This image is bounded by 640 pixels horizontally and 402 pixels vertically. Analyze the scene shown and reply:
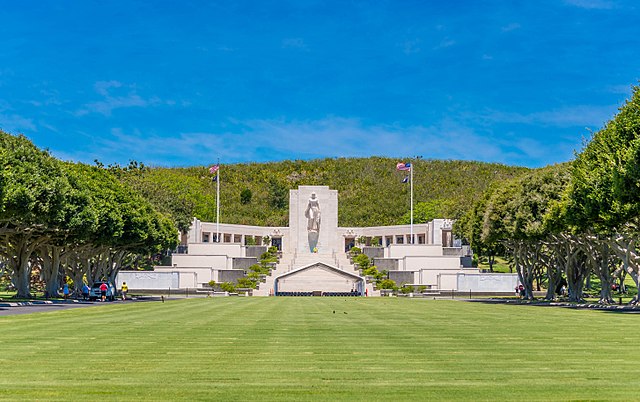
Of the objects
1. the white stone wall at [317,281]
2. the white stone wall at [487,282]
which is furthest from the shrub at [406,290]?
the white stone wall at [317,281]

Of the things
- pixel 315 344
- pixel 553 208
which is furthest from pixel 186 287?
pixel 315 344

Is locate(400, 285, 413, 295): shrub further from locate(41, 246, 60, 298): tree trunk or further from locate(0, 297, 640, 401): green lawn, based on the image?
locate(0, 297, 640, 401): green lawn

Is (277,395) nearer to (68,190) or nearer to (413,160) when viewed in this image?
(68,190)

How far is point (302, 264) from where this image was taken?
91500 millimetres

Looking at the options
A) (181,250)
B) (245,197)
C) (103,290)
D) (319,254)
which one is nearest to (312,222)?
(319,254)

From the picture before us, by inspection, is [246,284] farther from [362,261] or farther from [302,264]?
[362,261]

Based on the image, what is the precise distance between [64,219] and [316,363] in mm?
35904

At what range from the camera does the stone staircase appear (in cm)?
7944

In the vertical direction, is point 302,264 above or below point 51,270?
above

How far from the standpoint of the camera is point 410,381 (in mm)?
11984

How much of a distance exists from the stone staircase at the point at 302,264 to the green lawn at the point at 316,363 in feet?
184

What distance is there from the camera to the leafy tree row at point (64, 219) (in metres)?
41.9

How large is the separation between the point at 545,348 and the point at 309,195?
Answer: 88.9 metres

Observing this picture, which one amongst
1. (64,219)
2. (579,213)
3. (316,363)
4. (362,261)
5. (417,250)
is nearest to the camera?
(316,363)
